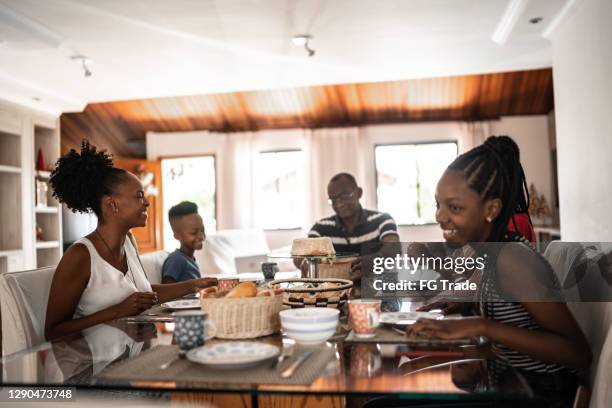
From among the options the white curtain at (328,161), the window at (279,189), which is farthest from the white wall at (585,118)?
the window at (279,189)

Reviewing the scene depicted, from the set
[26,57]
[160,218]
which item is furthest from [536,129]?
[26,57]

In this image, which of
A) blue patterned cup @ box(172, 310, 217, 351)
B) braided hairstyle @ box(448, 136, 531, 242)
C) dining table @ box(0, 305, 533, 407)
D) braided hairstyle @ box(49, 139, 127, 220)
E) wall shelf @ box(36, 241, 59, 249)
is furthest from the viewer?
wall shelf @ box(36, 241, 59, 249)

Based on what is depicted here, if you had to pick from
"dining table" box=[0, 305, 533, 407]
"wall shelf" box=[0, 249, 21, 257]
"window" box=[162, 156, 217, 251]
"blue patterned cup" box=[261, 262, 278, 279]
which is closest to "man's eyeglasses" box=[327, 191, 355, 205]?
"blue patterned cup" box=[261, 262, 278, 279]

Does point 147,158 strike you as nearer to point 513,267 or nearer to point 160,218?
point 160,218

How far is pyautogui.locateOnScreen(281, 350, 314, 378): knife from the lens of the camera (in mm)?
1043

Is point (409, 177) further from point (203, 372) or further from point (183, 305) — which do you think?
point (203, 372)

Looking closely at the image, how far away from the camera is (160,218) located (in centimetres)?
820

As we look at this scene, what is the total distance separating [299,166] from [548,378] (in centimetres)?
701

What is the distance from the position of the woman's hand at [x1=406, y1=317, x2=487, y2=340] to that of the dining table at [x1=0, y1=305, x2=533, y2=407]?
0.04 metres

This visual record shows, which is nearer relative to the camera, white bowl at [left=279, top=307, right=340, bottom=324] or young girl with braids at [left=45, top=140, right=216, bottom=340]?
white bowl at [left=279, top=307, right=340, bottom=324]

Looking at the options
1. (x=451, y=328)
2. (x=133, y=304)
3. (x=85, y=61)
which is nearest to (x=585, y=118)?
(x=451, y=328)

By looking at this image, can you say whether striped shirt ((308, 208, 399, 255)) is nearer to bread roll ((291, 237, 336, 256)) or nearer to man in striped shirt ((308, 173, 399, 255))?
man in striped shirt ((308, 173, 399, 255))

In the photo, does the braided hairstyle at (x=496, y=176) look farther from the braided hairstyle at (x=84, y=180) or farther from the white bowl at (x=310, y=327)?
the braided hairstyle at (x=84, y=180)

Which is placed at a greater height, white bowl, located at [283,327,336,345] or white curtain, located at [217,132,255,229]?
white curtain, located at [217,132,255,229]
